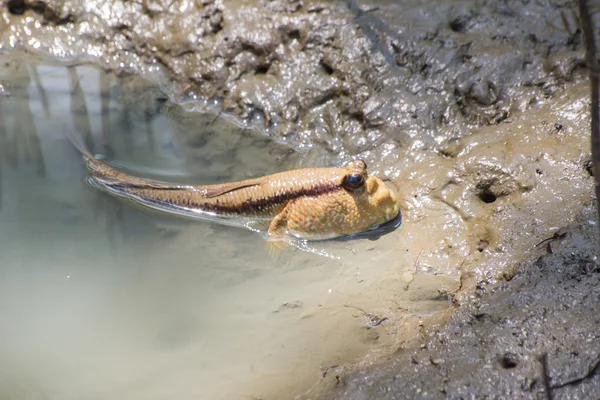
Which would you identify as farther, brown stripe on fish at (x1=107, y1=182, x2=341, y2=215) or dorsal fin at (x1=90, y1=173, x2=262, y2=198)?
dorsal fin at (x1=90, y1=173, x2=262, y2=198)

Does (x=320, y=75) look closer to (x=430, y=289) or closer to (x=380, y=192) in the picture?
(x=380, y=192)

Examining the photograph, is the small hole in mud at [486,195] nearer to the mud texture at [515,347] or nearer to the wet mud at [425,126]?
the wet mud at [425,126]

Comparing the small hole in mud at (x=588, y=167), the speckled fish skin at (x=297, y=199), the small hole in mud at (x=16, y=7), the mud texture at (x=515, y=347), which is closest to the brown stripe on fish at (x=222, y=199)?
the speckled fish skin at (x=297, y=199)

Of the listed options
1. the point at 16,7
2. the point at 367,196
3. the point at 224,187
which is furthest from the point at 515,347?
the point at 16,7

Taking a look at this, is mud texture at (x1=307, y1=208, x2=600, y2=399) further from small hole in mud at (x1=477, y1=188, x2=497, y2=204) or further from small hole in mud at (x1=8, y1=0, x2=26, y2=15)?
small hole in mud at (x1=8, y1=0, x2=26, y2=15)

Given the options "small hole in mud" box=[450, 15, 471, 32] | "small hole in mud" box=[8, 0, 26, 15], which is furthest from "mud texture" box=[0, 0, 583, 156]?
"small hole in mud" box=[8, 0, 26, 15]

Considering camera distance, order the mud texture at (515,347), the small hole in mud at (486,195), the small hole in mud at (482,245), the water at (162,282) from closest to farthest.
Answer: the mud texture at (515,347) → the water at (162,282) → the small hole in mud at (482,245) → the small hole in mud at (486,195)

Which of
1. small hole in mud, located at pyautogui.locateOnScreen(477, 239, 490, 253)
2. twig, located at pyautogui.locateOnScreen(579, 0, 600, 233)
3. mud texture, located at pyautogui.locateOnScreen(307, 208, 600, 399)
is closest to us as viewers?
twig, located at pyautogui.locateOnScreen(579, 0, 600, 233)
